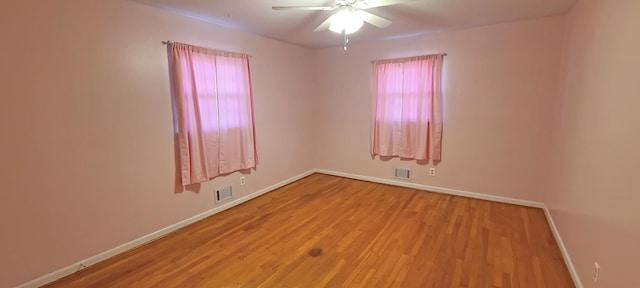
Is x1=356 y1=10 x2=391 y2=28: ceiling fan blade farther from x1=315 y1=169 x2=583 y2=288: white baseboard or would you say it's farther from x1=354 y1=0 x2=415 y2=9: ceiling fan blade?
x1=315 y1=169 x2=583 y2=288: white baseboard

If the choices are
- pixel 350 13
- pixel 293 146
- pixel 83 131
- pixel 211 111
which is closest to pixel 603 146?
pixel 350 13

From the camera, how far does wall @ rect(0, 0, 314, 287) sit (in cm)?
201

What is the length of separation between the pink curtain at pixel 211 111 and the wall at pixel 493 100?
2.20 metres

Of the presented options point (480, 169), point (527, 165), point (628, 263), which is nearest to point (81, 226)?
point (628, 263)

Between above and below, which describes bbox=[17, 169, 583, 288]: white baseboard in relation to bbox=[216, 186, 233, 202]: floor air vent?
below

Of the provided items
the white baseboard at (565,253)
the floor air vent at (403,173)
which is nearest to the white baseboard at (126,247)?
the floor air vent at (403,173)

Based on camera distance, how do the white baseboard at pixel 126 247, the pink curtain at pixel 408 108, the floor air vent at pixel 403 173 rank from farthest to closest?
the floor air vent at pixel 403 173
the pink curtain at pixel 408 108
the white baseboard at pixel 126 247

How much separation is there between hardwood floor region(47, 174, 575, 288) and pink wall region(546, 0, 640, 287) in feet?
1.41

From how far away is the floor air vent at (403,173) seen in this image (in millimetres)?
4481

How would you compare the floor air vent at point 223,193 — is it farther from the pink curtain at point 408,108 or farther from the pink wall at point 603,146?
the pink wall at point 603,146

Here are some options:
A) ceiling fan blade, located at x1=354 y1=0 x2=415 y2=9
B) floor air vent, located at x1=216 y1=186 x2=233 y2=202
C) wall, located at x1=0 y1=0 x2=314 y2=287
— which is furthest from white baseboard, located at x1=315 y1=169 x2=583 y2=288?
wall, located at x1=0 y1=0 x2=314 y2=287

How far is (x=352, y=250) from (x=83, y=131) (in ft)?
8.70

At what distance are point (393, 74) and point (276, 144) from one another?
2.23m

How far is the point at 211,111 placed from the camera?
10.9ft
